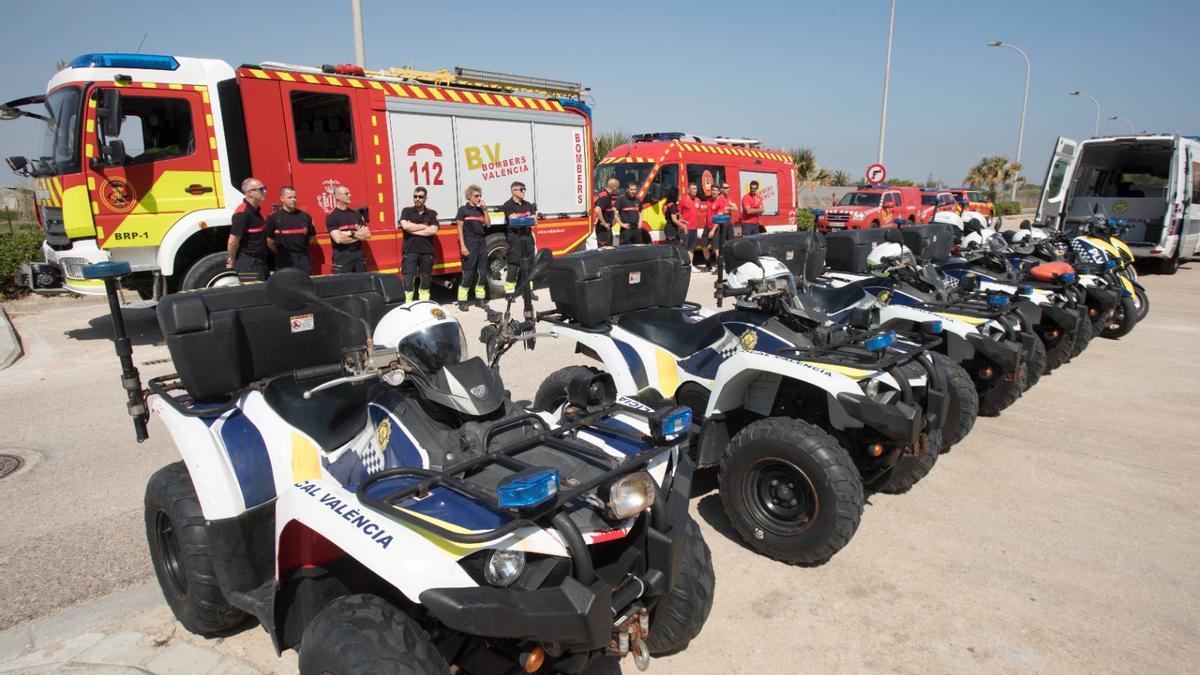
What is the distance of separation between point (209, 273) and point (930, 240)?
26.4ft

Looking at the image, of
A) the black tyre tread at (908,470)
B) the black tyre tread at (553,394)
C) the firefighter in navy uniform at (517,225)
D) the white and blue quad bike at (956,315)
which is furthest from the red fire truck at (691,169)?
the black tyre tread at (908,470)

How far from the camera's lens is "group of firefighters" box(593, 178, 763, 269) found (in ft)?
43.7

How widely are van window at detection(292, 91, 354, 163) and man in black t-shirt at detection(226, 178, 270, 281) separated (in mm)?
1072

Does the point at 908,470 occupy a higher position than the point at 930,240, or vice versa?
the point at 930,240

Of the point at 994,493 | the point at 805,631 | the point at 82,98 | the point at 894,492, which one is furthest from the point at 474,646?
the point at 82,98

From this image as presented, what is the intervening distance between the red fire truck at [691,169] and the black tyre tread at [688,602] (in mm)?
12087

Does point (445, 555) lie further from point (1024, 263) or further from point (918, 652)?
point (1024, 263)

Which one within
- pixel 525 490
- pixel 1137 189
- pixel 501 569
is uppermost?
pixel 1137 189

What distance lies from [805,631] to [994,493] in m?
2.06

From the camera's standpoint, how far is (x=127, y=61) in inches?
299

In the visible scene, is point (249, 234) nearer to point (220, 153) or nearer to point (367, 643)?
point (220, 153)

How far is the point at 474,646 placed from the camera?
220 centimetres

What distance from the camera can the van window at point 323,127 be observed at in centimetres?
866

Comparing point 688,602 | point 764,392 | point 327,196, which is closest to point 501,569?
point 688,602
